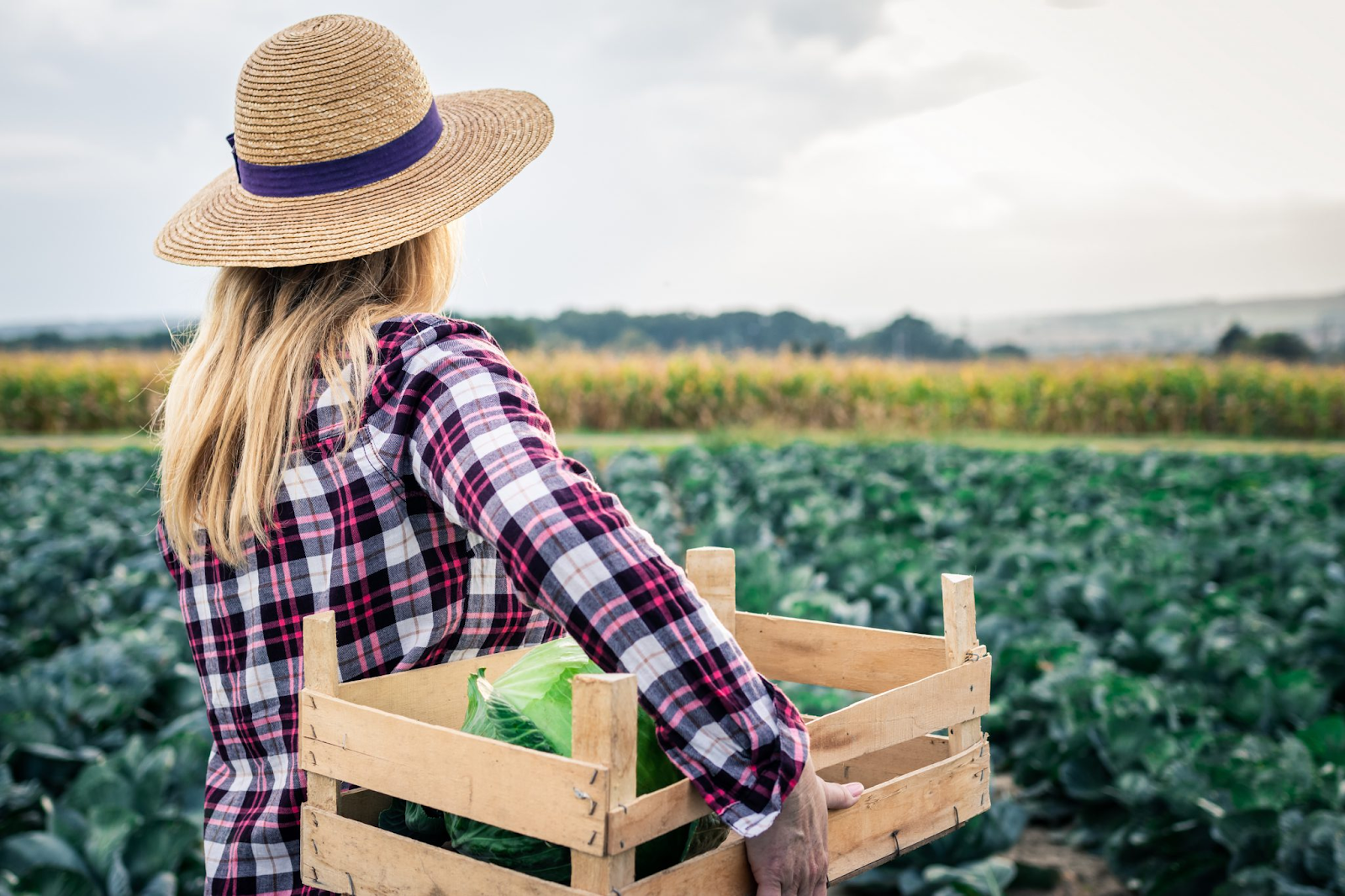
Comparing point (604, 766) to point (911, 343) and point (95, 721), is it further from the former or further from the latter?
point (911, 343)

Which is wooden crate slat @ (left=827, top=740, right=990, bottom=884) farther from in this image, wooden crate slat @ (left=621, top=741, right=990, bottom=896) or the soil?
the soil

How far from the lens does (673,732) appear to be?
116 centimetres

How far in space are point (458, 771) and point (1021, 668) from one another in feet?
14.3

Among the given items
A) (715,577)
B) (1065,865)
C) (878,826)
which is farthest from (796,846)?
(1065,865)

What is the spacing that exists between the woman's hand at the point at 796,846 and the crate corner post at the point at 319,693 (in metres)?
0.57

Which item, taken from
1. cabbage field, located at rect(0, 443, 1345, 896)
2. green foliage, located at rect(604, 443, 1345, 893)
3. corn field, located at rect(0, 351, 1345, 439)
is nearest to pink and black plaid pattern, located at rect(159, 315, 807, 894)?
cabbage field, located at rect(0, 443, 1345, 896)

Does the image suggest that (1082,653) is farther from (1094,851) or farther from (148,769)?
(148,769)

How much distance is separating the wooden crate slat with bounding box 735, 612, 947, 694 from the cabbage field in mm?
1799

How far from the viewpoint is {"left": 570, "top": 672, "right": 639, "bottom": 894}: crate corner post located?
109cm

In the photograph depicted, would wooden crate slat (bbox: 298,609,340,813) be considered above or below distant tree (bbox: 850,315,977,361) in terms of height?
below

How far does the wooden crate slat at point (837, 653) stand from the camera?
1692 millimetres

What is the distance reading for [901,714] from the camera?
1.47 m

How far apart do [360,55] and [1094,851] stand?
4000 millimetres

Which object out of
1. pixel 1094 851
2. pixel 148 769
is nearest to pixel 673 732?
pixel 148 769
